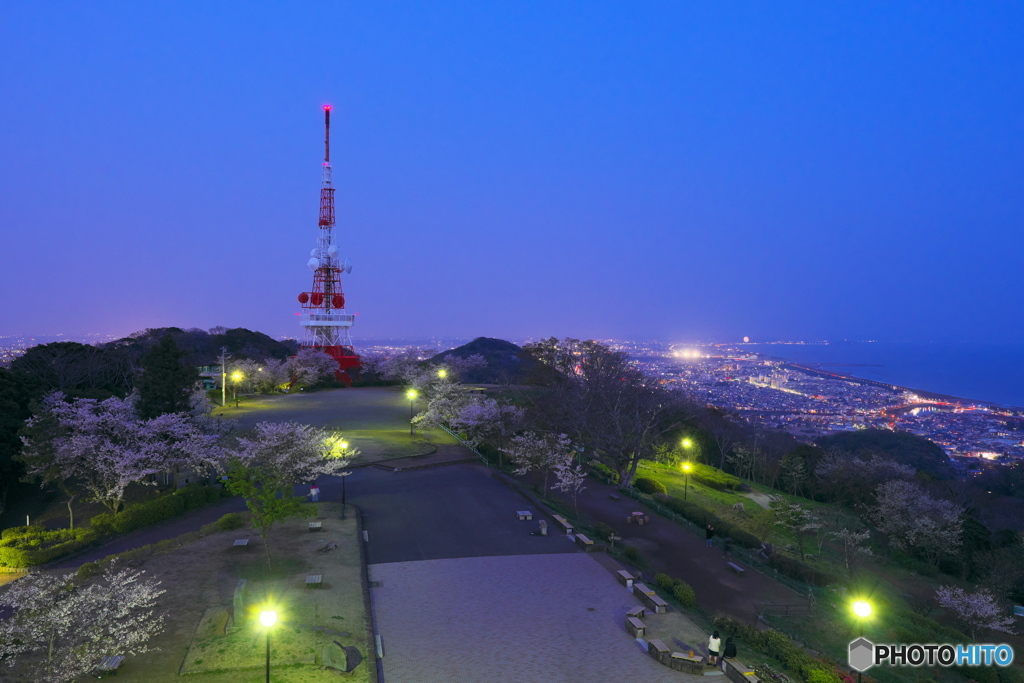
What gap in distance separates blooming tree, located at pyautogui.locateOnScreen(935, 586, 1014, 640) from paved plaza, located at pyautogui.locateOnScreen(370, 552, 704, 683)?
13.3 metres

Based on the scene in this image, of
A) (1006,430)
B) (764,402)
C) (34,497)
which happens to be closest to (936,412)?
(1006,430)

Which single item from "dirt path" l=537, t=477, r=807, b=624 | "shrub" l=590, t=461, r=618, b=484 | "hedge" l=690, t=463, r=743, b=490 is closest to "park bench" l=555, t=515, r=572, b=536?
A: "dirt path" l=537, t=477, r=807, b=624

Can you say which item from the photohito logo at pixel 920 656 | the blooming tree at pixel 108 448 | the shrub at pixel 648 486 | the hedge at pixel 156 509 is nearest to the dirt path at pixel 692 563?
the photohito logo at pixel 920 656

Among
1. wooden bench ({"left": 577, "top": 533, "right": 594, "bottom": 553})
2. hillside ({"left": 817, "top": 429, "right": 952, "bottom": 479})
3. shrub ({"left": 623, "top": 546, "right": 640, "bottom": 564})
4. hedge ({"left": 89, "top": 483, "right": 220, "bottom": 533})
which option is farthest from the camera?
hillside ({"left": 817, "top": 429, "right": 952, "bottom": 479})

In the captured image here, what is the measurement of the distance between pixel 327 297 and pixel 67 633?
183ft

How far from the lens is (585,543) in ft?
58.0

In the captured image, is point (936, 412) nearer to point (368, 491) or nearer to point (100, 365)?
point (368, 491)

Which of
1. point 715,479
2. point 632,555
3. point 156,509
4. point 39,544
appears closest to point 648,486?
point 715,479

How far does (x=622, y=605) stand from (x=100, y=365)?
41.6m

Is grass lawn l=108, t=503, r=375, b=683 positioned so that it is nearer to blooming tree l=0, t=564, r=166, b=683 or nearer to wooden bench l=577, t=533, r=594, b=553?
blooming tree l=0, t=564, r=166, b=683

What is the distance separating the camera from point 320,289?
208 feet

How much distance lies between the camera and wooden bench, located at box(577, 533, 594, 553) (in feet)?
57.7

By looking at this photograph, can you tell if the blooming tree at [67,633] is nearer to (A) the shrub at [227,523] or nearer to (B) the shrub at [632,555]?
(A) the shrub at [227,523]

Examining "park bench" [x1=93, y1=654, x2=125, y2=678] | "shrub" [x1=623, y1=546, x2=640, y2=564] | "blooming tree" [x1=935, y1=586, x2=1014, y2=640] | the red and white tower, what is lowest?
"blooming tree" [x1=935, y1=586, x2=1014, y2=640]
